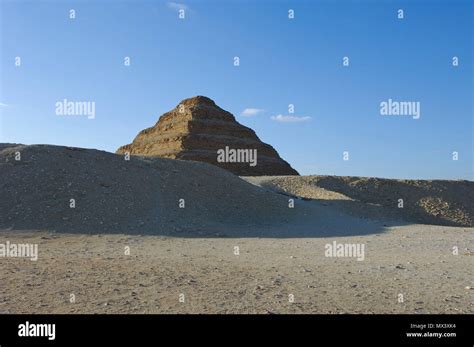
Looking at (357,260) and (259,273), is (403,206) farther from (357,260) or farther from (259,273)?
(259,273)

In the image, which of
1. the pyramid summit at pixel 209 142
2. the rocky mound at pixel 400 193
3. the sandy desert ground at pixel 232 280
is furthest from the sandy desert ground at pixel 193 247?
the pyramid summit at pixel 209 142

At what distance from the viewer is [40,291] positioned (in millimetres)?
7609

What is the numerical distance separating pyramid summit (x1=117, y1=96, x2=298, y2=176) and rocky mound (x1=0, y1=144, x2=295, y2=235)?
3304cm

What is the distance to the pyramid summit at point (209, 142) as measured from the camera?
62.8m

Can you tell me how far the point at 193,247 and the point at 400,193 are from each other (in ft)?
109

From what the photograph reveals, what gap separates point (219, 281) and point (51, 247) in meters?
7.32

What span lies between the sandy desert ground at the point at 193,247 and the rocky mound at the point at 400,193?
14.3 ft

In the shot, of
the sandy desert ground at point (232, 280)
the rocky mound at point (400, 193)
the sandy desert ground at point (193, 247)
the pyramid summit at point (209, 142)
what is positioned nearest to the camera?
the sandy desert ground at point (232, 280)

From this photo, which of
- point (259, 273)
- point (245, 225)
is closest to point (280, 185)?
point (245, 225)

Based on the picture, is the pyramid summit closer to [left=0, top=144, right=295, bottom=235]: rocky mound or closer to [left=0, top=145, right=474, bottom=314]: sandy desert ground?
[left=0, top=145, right=474, bottom=314]: sandy desert ground

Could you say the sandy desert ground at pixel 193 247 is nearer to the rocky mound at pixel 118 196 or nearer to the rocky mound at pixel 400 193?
the rocky mound at pixel 118 196

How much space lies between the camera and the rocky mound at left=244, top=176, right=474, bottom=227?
36.9 metres

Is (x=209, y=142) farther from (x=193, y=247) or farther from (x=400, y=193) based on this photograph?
(x=193, y=247)
